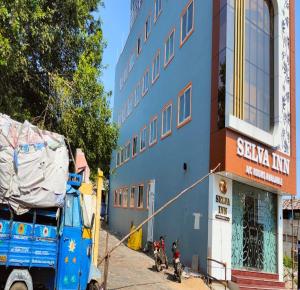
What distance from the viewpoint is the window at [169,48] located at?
955 inches

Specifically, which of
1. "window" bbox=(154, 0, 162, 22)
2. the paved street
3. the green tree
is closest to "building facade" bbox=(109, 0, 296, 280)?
the paved street

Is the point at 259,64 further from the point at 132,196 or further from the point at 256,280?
the point at 132,196

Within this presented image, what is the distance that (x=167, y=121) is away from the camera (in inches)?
944

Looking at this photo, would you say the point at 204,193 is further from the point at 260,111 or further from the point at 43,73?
the point at 43,73

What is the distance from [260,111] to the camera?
19031mm

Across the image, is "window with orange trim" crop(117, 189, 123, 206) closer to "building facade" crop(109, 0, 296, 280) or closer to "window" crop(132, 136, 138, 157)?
"window" crop(132, 136, 138, 157)

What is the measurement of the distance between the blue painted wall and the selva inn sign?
1.40 m

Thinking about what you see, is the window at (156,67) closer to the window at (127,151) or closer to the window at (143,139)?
the window at (143,139)

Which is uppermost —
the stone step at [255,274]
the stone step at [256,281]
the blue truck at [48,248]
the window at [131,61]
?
the window at [131,61]

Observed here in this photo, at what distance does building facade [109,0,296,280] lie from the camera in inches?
671

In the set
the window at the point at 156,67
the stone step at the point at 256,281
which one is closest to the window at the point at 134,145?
the window at the point at 156,67

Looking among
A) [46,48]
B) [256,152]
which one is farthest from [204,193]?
[46,48]

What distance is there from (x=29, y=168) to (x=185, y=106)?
41.1 feet

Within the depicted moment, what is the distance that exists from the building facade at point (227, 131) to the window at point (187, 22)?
0.05 metres
